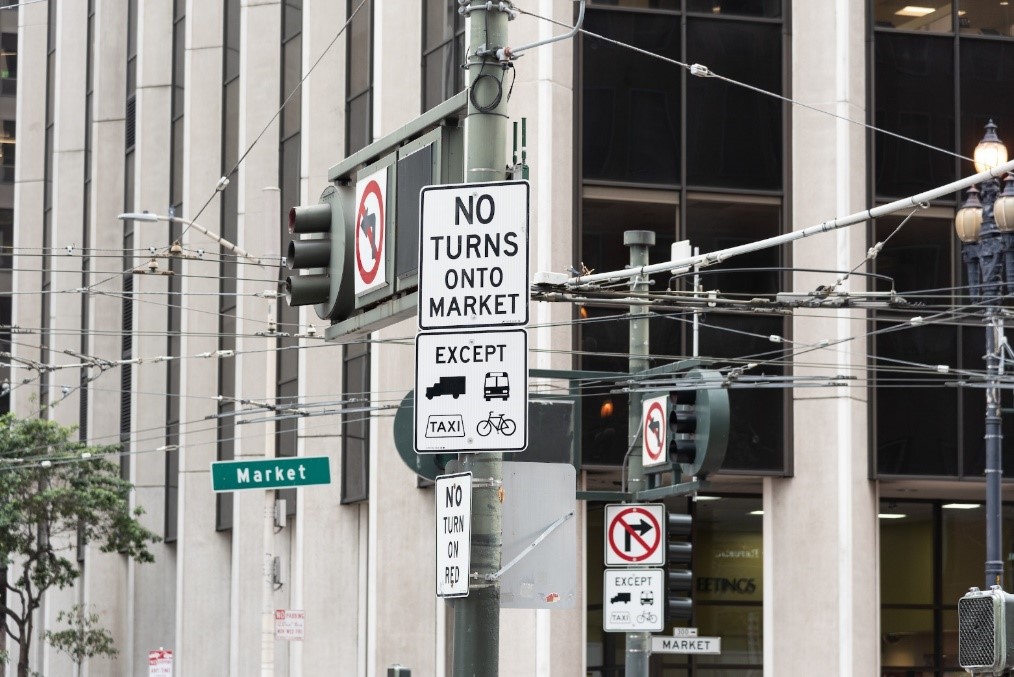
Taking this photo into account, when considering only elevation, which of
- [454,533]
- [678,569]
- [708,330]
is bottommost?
[678,569]

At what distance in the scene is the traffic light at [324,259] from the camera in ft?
31.5

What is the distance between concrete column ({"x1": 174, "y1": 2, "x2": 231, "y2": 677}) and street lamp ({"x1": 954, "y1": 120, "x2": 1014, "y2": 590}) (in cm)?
2356

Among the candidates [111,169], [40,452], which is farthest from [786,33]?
[111,169]

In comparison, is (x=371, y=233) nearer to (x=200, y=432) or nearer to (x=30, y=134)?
(x=200, y=432)

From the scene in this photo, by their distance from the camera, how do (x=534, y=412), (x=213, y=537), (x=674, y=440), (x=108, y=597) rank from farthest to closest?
(x=108, y=597)
(x=213, y=537)
(x=674, y=440)
(x=534, y=412)

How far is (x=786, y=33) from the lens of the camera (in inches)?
1096

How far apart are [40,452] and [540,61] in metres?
18.5

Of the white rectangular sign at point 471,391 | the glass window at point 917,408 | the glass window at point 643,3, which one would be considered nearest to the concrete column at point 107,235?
the glass window at point 643,3

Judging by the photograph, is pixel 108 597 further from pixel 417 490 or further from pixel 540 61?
pixel 540 61

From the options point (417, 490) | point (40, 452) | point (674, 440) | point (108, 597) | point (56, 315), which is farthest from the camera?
point (56, 315)

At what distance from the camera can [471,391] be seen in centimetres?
808

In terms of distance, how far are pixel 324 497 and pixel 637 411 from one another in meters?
17.3

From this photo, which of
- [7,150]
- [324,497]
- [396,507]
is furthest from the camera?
[7,150]

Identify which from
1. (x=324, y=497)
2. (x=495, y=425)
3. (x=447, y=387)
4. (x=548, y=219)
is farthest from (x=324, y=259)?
(x=324, y=497)
